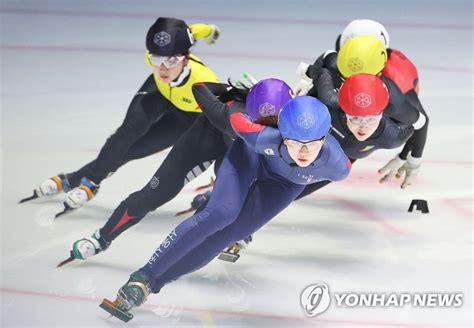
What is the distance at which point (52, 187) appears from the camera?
Answer: 7133 millimetres

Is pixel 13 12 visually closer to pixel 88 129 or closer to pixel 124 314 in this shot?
pixel 88 129

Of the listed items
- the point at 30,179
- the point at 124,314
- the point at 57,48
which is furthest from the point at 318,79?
the point at 57,48

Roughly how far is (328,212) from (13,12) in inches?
202

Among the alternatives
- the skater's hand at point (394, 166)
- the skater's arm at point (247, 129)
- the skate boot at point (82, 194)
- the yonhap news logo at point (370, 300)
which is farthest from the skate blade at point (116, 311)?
the skater's hand at point (394, 166)

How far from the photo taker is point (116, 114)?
28.6 feet

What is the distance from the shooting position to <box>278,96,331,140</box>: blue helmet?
5.06 metres

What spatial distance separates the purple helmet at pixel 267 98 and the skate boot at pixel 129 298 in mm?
989

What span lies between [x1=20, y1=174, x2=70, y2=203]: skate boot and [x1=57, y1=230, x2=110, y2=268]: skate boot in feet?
3.48

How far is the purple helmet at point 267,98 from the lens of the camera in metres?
5.50

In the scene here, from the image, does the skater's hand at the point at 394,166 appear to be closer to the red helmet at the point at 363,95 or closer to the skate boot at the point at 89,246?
the red helmet at the point at 363,95

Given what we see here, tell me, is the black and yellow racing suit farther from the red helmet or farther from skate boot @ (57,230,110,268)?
the red helmet

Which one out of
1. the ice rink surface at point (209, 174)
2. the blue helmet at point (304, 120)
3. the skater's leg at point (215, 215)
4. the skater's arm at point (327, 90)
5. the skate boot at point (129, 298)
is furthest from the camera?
the skater's arm at point (327, 90)

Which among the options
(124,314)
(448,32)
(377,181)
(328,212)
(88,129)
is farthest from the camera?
(448,32)

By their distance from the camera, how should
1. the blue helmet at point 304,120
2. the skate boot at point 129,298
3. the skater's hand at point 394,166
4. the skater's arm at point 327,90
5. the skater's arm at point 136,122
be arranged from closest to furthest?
the blue helmet at point 304,120
the skate boot at point 129,298
the skater's arm at point 327,90
the skater's arm at point 136,122
the skater's hand at point 394,166
